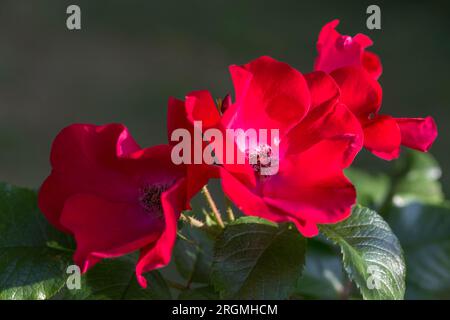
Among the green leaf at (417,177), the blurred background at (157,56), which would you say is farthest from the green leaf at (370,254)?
the blurred background at (157,56)

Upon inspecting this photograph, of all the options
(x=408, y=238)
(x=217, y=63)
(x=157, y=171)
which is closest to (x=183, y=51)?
(x=217, y=63)

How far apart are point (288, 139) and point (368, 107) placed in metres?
0.09

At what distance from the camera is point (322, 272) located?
1.14 meters

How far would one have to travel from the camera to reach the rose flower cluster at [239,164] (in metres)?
0.62

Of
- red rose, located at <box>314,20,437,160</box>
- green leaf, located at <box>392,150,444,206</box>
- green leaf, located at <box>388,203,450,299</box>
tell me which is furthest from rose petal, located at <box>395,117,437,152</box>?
green leaf, located at <box>392,150,444,206</box>

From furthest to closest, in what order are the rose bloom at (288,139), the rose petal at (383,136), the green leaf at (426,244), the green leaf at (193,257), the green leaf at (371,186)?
1. the green leaf at (371,186)
2. the green leaf at (426,244)
3. the green leaf at (193,257)
4. the rose petal at (383,136)
5. the rose bloom at (288,139)

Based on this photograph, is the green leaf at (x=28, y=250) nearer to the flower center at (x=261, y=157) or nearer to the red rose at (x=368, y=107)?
the flower center at (x=261, y=157)

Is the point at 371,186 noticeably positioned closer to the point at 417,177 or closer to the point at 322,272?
the point at 417,177

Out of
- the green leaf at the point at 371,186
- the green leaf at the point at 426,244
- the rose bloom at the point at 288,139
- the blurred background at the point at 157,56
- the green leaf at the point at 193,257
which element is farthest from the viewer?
the blurred background at the point at 157,56

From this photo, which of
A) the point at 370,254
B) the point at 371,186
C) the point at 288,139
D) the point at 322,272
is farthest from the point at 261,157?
the point at 371,186

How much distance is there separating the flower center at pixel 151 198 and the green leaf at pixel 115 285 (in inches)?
4.2

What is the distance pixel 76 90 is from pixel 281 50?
0.97 meters

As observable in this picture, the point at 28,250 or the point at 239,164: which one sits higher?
the point at 239,164

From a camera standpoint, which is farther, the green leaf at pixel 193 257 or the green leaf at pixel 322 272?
the green leaf at pixel 322 272
